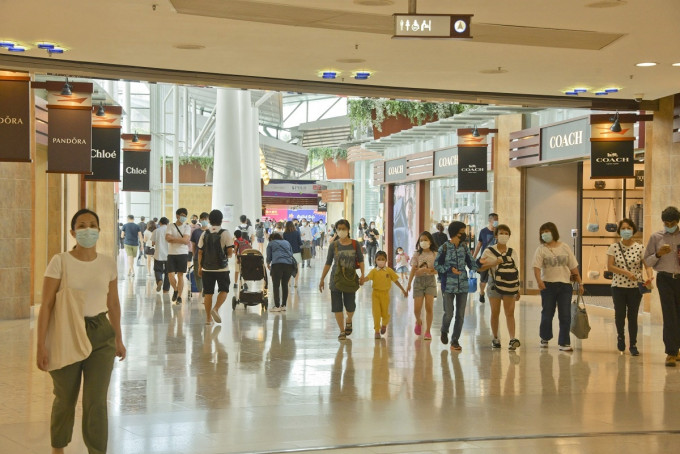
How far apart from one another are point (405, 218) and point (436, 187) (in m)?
3.04

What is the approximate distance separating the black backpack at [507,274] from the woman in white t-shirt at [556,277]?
303 millimetres

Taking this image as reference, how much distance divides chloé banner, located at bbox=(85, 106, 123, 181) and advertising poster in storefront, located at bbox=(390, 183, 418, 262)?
1285 cm

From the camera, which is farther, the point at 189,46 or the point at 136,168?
the point at 136,168

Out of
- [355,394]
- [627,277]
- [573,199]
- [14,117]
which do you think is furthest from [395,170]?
[355,394]

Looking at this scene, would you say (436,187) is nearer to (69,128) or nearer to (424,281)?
(424,281)

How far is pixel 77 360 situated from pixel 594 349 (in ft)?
28.5

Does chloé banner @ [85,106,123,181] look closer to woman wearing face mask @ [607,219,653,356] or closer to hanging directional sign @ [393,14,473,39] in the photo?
woman wearing face mask @ [607,219,653,356]

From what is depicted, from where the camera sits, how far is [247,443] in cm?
707

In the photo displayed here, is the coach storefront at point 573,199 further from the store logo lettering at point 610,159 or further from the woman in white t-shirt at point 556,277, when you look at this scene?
the woman in white t-shirt at point 556,277

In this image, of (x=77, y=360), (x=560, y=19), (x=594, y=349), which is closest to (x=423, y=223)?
(x=594, y=349)

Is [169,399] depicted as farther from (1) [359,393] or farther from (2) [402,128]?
(2) [402,128]

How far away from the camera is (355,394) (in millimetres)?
9219

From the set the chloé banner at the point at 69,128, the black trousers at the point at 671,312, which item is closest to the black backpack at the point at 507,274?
the black trousers at the point at 671,312

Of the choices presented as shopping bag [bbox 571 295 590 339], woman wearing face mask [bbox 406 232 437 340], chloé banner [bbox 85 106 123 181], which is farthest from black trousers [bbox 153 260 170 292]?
shopping bag [bbox 571 295 590 339]
